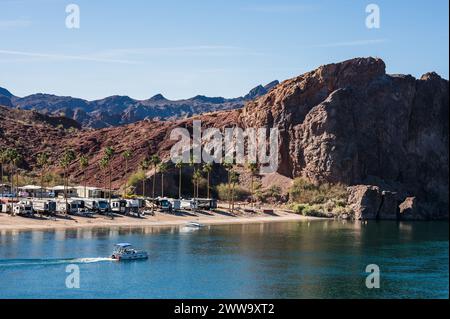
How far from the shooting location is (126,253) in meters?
80.0

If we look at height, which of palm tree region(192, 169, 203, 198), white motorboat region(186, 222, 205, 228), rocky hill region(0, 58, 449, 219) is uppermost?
rocky hill region(0, 58, 449, 219)

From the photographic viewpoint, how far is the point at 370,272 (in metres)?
75.8

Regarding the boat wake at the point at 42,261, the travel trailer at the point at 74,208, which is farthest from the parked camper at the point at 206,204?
the boat wake at the point at 42,261

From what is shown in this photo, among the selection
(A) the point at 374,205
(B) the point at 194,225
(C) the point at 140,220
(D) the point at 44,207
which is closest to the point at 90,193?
(C) the point at 140,220

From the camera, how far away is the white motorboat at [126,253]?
79688 millimetres

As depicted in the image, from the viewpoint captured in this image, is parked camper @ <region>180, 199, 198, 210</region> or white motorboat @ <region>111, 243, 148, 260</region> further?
parked camper @ <region>180, 199, 198, 210</region>

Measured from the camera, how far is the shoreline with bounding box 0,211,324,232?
105438 millimetres

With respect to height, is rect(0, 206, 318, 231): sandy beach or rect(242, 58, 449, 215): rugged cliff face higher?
rect(242, 58, 449, 215): rugged cliff face

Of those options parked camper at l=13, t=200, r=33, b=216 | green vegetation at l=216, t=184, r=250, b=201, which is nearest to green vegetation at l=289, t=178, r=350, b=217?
green vegetation at l=216, t=184, r=250, b=201

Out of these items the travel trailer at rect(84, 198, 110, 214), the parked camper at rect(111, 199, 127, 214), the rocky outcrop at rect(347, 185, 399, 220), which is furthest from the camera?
the rocky outcrop at rect(347, 185, 399, 220)

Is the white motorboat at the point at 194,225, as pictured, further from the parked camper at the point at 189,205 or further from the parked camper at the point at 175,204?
the parked camper at the point at 189,205

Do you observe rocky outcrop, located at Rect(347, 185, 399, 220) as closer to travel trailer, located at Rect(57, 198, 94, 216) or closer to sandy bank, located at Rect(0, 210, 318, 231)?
sandy bank, located at Rect(0, 210, 318, 231)

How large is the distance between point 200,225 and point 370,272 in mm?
46482

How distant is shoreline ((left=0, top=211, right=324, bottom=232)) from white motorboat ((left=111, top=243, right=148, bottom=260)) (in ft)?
85.9
